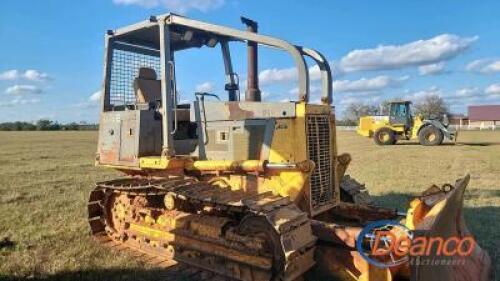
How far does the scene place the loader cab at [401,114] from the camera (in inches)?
1240

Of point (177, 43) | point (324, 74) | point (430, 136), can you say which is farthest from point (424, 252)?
point (430, 136)

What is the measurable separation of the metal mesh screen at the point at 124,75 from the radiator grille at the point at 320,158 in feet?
11.3

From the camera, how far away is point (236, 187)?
20.1 feet

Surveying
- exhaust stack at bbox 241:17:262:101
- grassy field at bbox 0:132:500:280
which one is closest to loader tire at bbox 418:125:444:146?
grassy field at bbox 0:132:500:280

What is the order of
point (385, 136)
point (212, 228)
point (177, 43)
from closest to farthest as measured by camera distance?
point (212, 228) < point (177, 43) < point (385, 136)

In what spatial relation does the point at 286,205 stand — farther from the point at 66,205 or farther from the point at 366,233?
the point at 66,205

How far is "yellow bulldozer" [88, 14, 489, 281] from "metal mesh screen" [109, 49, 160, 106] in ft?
0.06

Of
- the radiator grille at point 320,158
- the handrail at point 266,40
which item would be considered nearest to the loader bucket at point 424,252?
the radiator grille at point 320,158

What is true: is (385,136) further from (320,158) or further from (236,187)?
(236,187)

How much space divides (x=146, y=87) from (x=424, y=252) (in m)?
5.20

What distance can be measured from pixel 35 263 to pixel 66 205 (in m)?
4.20

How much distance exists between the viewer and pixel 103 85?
7.57 m

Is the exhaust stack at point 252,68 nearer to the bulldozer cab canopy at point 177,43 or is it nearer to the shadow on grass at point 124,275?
the bulldozer cab canopy at point 177,43

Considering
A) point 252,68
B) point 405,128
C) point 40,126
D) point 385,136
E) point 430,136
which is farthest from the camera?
point 40,126
